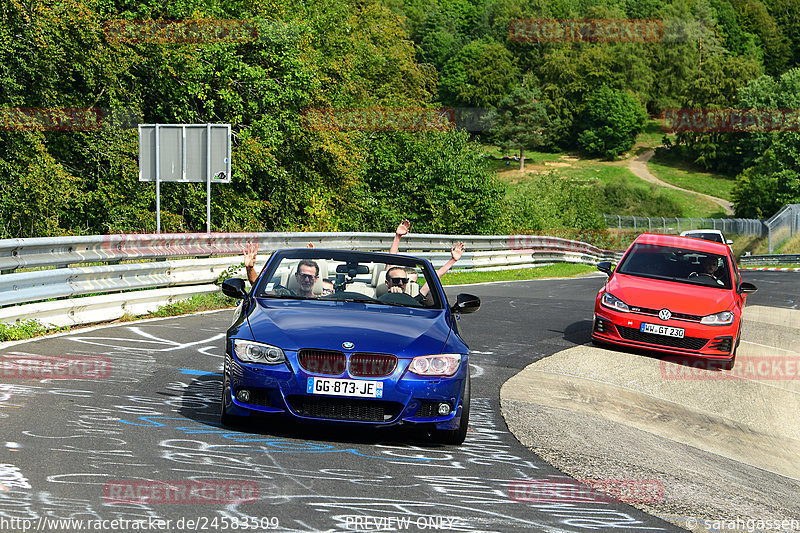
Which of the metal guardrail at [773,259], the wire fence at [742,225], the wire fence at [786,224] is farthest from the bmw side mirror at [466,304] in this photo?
the wire fence at [786,224]

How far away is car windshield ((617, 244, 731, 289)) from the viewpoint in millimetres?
13984

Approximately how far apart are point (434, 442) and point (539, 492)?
4.60 feet

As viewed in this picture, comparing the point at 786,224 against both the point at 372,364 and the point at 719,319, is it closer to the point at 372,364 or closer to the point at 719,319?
the point at 719,319

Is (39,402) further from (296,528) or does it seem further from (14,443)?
(296,528)

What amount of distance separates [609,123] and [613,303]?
5177 inches

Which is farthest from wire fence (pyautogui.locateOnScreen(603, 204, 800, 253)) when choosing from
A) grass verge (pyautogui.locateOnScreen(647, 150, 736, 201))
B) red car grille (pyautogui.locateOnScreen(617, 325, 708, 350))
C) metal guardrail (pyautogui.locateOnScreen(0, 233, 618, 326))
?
red car grille (pyautogui.locateOnScreen(617, 325, 708, 350))

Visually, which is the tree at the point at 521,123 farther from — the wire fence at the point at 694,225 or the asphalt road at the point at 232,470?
the asphalt road at the point at 232,470

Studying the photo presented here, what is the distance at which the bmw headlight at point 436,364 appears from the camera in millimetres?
6715

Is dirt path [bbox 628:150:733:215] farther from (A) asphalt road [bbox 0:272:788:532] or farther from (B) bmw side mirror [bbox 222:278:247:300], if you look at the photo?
(A) asphalt road [bbox 0:272:788:532]

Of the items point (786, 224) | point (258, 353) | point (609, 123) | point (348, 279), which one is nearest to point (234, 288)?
point (348, 279)

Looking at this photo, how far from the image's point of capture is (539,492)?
584 cm

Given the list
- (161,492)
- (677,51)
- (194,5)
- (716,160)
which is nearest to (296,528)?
(161,492)

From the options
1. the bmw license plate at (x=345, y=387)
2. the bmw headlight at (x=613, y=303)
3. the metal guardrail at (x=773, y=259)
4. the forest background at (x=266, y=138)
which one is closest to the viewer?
the bmw license plate at (x=345, y=387)

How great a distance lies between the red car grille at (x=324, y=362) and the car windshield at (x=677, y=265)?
330 inches
